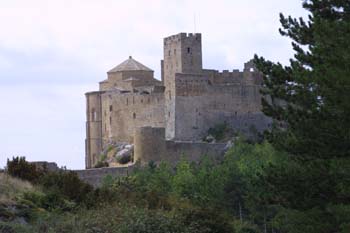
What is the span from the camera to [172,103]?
66.6 metres

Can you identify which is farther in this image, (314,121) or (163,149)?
(163,149)

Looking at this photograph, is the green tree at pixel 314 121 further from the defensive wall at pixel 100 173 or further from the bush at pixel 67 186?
the defensive wall at pixel 100 173

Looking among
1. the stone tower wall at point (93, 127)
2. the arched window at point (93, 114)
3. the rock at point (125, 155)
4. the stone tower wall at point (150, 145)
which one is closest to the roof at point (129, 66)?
the stone tower wall at point (93, 127)

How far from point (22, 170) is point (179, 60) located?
39.7 meters

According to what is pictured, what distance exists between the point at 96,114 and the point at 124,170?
42.6ft

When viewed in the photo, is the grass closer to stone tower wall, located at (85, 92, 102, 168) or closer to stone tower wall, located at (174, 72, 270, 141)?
stone tower wall, located at (174, 72, 270, 141)

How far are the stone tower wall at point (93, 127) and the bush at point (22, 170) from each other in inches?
1688

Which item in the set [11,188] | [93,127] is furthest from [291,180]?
[93,127]

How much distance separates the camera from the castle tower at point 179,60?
66875mm

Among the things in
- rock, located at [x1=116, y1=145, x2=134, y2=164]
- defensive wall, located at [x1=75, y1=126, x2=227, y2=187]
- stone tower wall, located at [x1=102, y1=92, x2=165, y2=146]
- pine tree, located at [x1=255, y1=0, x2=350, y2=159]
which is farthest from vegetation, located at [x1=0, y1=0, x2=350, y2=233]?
stone tower wall, located at [x1=102, y1=92, x2=165, y2=146]

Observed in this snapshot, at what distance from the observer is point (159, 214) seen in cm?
2448

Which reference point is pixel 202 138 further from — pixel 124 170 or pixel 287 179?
pixel 287 179

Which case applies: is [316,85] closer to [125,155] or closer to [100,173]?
[100,173]

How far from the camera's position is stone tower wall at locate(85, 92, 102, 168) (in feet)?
236
